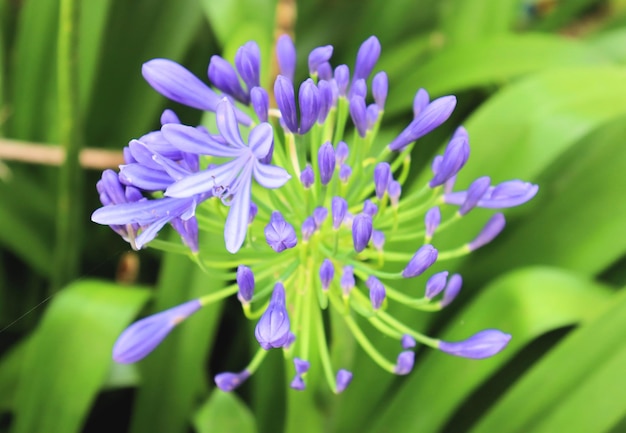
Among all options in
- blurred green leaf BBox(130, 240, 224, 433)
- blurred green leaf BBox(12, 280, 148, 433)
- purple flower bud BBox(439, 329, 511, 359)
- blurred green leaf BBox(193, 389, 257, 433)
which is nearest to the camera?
purple flower bud BBox(439, 329, 511, 359)

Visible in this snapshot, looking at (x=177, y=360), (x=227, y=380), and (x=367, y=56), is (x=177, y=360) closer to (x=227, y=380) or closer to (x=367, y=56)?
(x=227, y=380)

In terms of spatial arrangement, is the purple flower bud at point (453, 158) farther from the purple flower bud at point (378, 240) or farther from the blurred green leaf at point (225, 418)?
the blurred green leaf at point (225, 418)

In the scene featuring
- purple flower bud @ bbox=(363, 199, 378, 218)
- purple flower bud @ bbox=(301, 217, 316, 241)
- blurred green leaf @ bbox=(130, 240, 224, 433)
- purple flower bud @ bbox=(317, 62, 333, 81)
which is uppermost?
purple flower bud @ bbox=(317, 62, 333, 81)

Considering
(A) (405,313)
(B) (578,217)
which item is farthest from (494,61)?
(A) (405,313)

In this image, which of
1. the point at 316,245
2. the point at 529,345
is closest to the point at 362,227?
the point at 316,245

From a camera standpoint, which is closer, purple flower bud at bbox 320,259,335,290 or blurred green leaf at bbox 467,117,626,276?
purple flower bud at bbox 320,259,335,290

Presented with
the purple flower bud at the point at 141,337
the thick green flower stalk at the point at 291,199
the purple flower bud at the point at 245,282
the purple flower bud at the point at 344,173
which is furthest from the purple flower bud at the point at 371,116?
the purple flower bud at the point at 141,337

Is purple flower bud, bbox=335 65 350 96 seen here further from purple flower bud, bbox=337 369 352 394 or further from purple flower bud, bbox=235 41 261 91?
purple flower bud, bbox=337 369 352 394

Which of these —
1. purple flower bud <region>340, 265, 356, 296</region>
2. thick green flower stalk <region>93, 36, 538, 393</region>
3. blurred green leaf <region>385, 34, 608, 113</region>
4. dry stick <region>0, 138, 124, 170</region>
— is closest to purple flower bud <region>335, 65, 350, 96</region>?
thick green flower stalk <region>93, 36, 538, 393</region>
